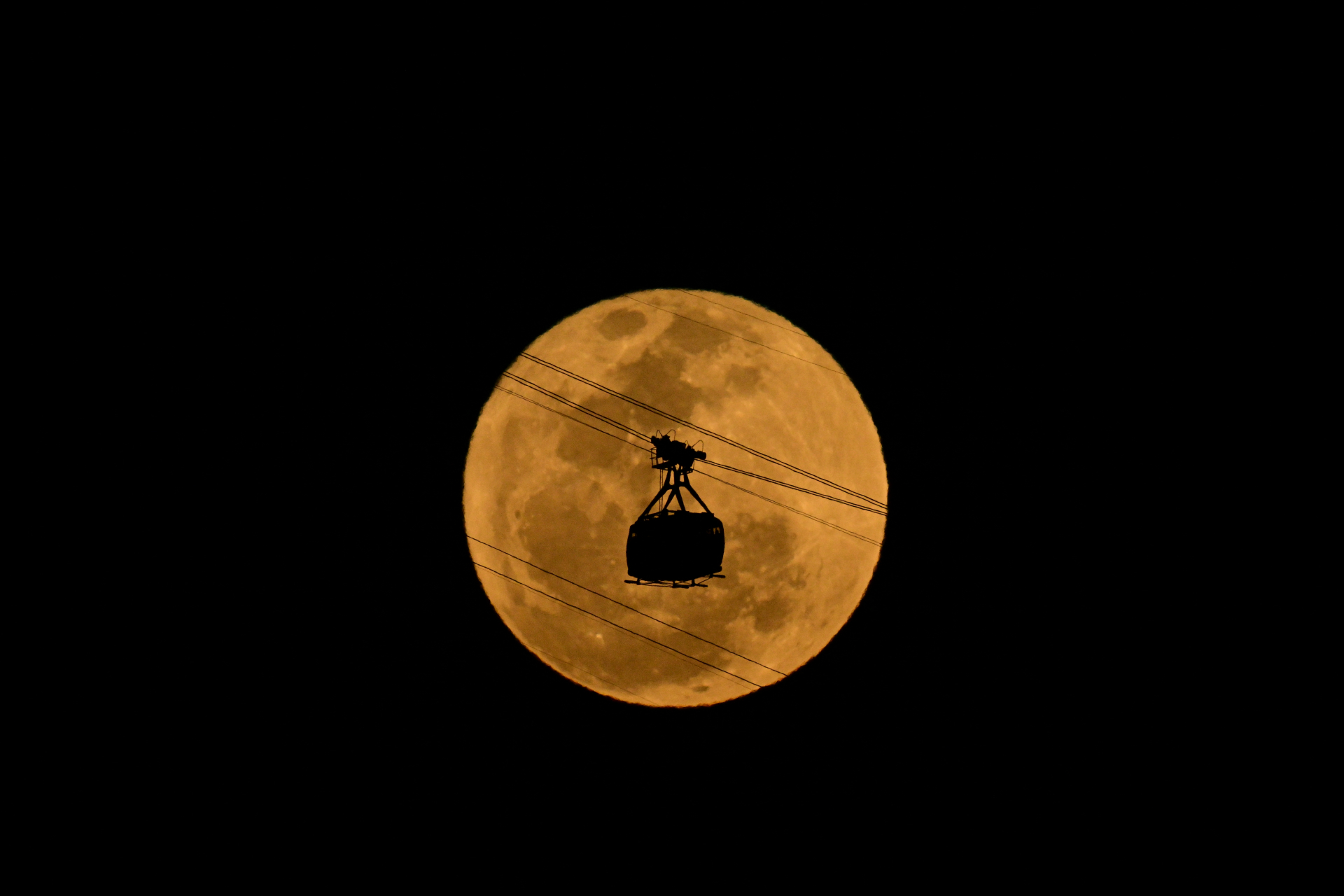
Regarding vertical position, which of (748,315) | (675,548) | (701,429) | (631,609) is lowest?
(631,609)

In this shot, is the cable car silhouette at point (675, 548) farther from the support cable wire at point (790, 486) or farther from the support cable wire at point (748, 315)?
the support cable wire at point (748, 315)

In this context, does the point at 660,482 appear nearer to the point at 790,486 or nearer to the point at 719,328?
the point at 790,486

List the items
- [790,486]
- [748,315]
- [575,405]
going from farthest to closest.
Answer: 1. [748,315]
2. [575,405]
3. [790,486]

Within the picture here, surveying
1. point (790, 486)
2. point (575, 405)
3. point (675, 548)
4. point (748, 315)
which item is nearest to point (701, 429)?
point (790, 486)

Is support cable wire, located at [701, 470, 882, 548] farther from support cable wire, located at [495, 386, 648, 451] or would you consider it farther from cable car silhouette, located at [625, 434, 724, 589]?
cable car silhouette, located at [625, 434, 724, 589]

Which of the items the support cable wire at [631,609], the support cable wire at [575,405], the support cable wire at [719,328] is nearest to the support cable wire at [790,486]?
the support cable wire at [575,405]

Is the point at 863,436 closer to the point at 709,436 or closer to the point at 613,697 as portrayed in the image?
the point at 709,436
